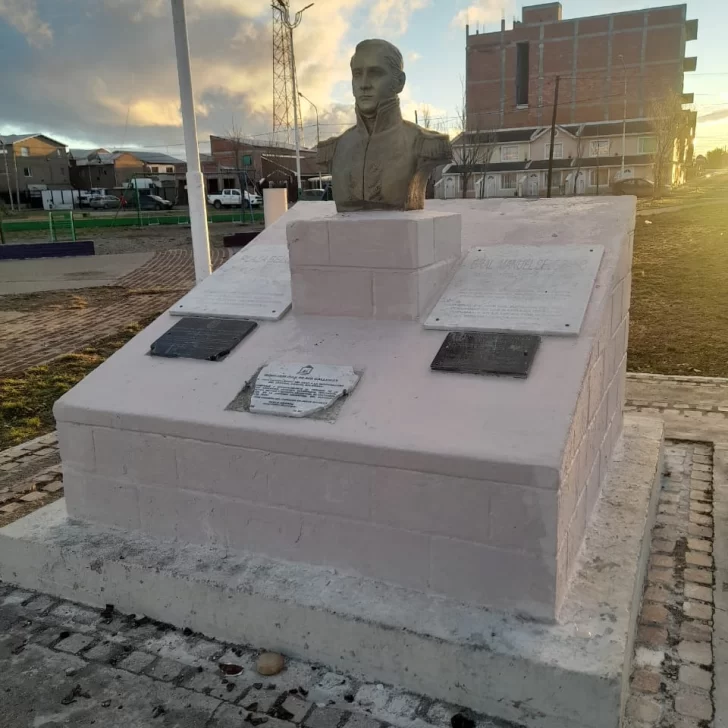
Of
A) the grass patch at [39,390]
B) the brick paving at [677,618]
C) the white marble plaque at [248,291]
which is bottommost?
the grass patch at [39,390]

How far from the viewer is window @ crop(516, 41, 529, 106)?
171ft

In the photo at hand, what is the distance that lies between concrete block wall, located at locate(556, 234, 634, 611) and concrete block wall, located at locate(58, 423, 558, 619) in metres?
0.17

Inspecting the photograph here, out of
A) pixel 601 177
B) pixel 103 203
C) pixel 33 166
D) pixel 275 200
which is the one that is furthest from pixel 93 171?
pixel 275 200

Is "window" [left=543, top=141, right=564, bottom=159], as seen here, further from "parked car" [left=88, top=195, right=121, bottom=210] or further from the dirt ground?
"parked car" [left=88, top=195, right=121, bottom=210]

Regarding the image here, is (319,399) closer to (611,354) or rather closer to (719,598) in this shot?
(611,354)

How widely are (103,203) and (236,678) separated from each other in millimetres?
49400

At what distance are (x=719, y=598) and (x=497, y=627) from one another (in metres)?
1.30

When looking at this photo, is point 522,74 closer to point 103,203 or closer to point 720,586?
point 103,203

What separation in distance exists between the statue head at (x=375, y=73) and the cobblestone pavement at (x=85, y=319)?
5.78 metres

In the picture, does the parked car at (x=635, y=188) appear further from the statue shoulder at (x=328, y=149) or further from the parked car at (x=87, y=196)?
the parked car at (x=87, y=196)

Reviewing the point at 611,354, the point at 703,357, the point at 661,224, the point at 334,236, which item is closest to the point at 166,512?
the point at 334,236

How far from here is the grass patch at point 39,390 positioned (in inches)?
232

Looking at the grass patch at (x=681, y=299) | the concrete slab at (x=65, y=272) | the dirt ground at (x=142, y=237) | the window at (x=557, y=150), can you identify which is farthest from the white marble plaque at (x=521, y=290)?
the window at (x=557, y=150)

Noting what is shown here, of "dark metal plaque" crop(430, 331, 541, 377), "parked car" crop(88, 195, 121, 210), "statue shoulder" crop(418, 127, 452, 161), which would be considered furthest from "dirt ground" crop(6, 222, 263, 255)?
"dark metal plaque" crop(430, 331, 541, 377)
